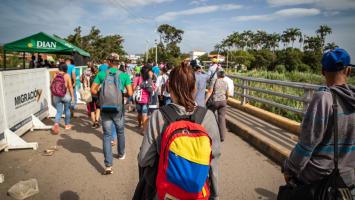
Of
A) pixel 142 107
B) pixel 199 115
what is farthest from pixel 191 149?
pixel 142 107

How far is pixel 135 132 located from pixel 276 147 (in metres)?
3.71

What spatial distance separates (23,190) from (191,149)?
3169 mm

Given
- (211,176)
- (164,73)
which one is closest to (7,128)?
(164,73)

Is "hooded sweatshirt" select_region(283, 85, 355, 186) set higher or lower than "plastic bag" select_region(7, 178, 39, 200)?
higher

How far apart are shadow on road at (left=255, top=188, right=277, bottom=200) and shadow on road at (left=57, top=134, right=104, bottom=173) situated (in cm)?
266

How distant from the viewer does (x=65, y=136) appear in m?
6.77

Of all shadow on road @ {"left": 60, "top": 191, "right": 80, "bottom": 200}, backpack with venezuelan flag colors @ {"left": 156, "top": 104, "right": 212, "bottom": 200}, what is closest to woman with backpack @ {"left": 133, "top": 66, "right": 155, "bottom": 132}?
shadow on road @ {"left": 60, "top": 191, "right": 80, "bottom": 200}

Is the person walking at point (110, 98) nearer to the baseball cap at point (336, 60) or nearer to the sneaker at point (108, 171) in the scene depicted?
the sneaker at point (108, 171)

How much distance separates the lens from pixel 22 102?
21.8 feet

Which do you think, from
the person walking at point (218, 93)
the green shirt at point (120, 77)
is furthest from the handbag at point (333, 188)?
the person walking at point (218, 93)

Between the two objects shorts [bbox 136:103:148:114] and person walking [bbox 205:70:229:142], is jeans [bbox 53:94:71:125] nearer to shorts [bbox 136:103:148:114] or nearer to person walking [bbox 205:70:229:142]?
shorts [bbox 136:103:148:114]

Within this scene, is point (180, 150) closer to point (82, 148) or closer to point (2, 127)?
point (82, 148)

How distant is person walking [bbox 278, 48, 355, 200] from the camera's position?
1812 mm

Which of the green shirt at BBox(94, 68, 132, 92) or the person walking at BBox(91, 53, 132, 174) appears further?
the green shirt at BBox(94, 68, 132, 92)
